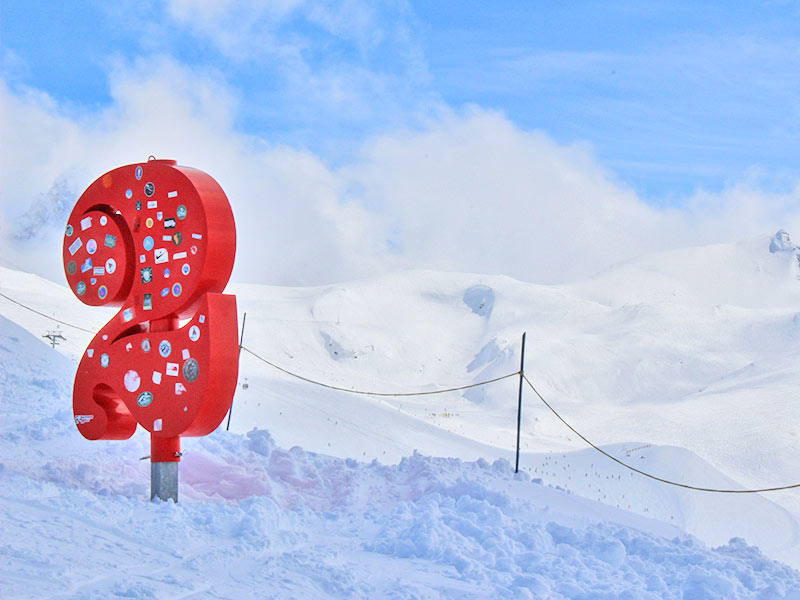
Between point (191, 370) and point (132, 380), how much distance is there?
748 mm

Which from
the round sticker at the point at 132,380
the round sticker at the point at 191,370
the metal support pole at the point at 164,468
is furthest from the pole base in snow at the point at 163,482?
the round sticker at the point at 191,370

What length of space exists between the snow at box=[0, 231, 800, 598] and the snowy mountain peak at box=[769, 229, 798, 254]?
1908 centimetres

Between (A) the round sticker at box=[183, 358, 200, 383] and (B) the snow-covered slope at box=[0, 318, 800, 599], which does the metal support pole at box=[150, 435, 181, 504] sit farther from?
(A) the round sticker at box=[183, 358, 200, 383]

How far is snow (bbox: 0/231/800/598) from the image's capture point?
5.99m

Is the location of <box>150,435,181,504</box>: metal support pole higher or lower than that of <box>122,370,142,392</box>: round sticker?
lower

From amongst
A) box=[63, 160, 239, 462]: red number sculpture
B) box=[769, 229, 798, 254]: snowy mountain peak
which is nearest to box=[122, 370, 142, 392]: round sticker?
box=[63, 160, 239, 462]: red number sculpture

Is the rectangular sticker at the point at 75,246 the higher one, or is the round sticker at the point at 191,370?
the rectangular sticker at the point at 75,246

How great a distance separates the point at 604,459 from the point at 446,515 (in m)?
9.71

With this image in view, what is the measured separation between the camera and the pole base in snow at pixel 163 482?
7.67 m

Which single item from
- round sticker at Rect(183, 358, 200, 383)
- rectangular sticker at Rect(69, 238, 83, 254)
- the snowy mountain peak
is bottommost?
round sticker at Rect(183, 358, 200, 383)

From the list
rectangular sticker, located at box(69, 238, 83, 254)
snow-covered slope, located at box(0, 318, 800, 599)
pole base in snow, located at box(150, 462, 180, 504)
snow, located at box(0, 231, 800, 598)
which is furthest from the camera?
rectangular sticker, located at box(69, 238, 83, 254)

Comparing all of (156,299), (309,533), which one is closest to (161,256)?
(156,299)

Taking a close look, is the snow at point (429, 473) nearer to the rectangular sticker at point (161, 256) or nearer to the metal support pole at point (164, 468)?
the metal support pole at point (164, 468)

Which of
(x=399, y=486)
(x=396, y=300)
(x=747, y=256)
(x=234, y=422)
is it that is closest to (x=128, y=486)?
(x=399, y=486)
